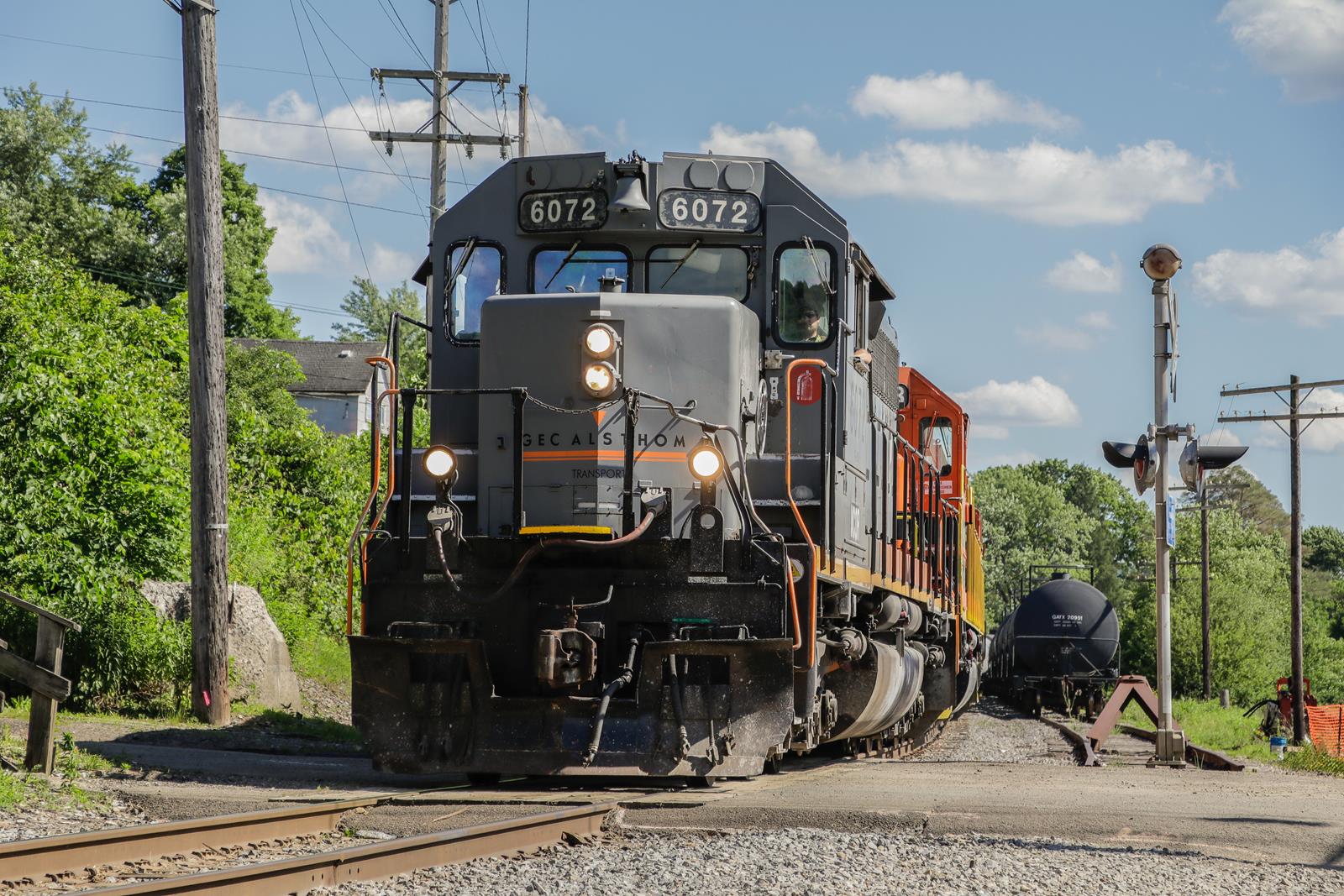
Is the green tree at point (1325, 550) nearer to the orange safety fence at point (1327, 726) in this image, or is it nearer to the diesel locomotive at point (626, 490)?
the orange safety fence at point (1327, 726)

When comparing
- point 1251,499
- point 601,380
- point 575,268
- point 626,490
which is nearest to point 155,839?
point 626,490

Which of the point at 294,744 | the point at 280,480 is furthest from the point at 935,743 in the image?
the point at 280,480

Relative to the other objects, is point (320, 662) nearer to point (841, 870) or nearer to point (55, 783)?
point (55, 783)

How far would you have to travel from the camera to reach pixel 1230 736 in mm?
25141

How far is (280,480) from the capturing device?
26641mm

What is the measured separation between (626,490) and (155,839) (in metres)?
3.13

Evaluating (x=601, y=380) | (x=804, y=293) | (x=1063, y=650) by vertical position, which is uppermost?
(x=804, y=293)

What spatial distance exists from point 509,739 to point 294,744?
4853 mm

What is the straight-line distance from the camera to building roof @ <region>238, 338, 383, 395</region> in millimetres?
55438

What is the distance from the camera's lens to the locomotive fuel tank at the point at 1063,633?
Result: 28672 mm

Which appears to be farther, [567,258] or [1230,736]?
[1230,736]

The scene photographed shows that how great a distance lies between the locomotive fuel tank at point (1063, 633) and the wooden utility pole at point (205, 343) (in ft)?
64.2

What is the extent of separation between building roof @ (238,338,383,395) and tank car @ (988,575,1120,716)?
30579 mm

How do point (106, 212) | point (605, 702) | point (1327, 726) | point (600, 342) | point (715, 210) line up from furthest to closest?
1. point (106, 212)
2. point (1327, 726)
3. point (715, 210)
4. point (600, 342)
5. point (605, 702)
